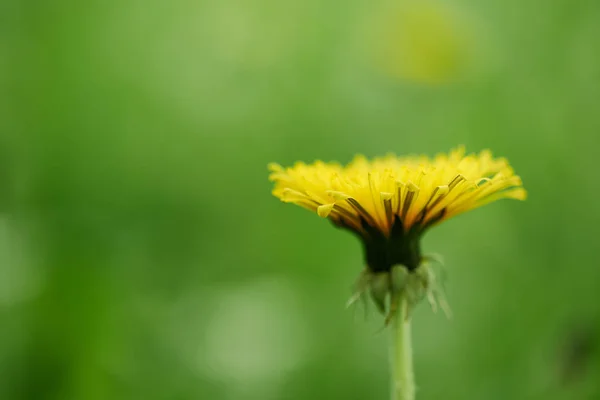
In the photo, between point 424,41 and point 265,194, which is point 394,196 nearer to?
point 265,194

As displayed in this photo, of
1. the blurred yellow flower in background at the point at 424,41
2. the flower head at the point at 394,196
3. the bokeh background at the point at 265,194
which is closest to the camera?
the flower head at the point at 394,196

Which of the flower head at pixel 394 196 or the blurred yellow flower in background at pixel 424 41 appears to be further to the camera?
the blurred yellow flower in background at pixel 424 41

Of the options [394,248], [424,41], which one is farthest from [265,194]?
[394,248]

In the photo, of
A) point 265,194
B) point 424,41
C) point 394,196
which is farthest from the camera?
point 424,41

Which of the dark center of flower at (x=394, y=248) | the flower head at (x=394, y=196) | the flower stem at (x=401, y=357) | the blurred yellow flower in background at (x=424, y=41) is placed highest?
the blurred yellow flower in background at (x=424, y=41)

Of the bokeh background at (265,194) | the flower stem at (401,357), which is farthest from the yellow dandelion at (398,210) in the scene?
the bokeh background at (265,194)

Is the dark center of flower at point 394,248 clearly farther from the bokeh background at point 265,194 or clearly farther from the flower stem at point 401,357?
the bokeh background at point 265,194

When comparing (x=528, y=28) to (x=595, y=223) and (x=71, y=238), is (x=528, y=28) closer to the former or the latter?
(x=595, y=223)
